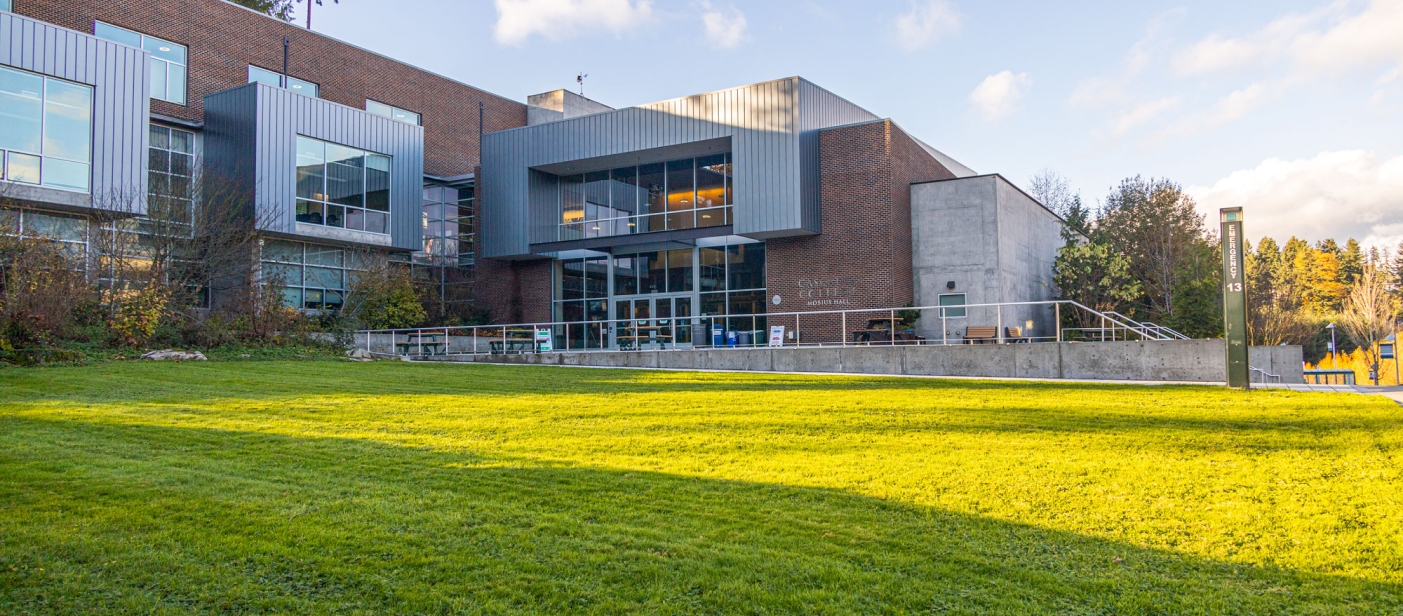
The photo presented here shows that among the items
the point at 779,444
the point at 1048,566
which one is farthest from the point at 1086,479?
the point at 779,444

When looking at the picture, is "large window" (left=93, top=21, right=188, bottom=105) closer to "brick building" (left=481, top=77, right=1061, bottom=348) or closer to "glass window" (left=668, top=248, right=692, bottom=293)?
"brick building" (left=481, top=77, right=1061, bottom=348)

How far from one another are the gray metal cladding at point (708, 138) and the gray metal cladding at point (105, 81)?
999cm

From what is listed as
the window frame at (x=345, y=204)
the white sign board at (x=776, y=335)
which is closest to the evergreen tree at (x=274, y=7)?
the window frame at (x=345, y=204)

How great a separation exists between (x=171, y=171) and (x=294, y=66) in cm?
729

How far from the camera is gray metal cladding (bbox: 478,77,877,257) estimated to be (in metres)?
23.6

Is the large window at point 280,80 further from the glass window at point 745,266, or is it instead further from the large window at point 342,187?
the glass window at point 745,266

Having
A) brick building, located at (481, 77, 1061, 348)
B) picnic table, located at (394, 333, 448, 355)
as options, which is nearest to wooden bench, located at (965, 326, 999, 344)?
brick building, located at (481, 77, 1061, 348)

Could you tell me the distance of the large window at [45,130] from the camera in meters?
19.5

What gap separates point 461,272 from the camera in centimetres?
3008

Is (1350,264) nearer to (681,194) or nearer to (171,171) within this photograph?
(681,194)

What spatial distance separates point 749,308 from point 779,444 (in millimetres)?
17977

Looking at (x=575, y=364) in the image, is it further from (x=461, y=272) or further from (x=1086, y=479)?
(x=1086, y=479)

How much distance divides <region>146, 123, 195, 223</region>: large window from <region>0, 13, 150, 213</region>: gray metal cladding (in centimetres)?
63

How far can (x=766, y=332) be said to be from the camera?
25.0 meters
